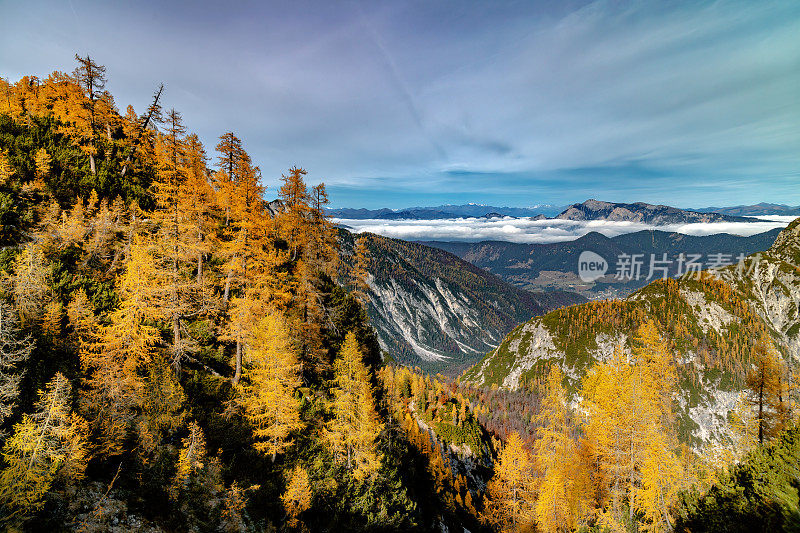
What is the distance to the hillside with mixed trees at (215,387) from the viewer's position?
15336mm

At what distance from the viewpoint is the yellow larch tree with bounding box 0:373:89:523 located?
12148 millimetres

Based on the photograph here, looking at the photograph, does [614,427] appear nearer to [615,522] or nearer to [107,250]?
[615,522]

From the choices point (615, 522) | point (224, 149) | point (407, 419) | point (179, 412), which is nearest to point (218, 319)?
point (179, 412)

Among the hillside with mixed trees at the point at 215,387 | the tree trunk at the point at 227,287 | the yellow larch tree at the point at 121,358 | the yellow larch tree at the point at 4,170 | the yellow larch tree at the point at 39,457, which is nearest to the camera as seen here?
the yellow larch tree at the point at 39,457

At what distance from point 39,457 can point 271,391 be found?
1173 centimetres

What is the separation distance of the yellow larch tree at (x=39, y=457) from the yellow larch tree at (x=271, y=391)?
31.8 ft

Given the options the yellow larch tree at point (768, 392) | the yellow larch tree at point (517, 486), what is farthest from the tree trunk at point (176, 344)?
the yellow larch tree at point (768, 392)

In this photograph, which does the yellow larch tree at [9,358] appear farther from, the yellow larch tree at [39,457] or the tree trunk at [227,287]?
the tree trunk at [227,287]

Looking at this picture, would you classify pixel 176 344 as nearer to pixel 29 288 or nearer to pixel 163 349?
pixel 163 349

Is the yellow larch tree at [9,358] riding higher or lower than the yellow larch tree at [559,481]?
higher

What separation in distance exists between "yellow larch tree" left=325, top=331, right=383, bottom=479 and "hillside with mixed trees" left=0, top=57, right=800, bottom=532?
7.4 inches

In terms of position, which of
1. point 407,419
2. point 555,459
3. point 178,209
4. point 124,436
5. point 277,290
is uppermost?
point 178,209

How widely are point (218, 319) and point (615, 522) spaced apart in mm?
34910

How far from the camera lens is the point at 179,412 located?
21922 mm
